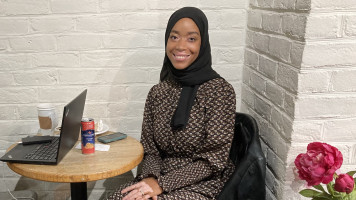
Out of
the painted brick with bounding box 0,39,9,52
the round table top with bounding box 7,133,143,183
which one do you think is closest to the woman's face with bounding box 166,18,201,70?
the round table top with bounding box 7,133,143,183

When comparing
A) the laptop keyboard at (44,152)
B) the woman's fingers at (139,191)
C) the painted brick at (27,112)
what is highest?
the painted brick at (27,112)

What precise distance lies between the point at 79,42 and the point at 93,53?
10 centimetres

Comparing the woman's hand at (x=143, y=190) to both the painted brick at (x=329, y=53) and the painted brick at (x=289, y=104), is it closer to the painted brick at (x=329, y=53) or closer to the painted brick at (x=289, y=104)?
the painted brick at (x=289, y=104)

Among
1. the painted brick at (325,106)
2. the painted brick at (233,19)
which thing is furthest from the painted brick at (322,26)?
the painted brick at (233,19)

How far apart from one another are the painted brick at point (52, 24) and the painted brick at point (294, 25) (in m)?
1.12

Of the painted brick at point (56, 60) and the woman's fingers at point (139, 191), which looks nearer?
the woman's fingers at point (139, 191)

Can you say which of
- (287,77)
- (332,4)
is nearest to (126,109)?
(287,77)

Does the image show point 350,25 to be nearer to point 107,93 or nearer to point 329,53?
point 329,53

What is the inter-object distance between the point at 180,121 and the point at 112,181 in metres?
0.83

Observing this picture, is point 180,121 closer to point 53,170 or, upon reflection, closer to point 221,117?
point 221,117

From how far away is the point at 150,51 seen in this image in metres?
1.88

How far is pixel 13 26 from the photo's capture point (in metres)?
1.80

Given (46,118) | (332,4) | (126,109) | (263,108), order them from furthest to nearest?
(126,109), (46,118), (263,108), (332,4)

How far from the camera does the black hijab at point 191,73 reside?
1547 millimetres
